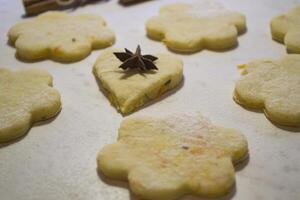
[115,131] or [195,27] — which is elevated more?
[195,27]

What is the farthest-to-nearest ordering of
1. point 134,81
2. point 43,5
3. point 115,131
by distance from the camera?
1. point 43,5
2. point 134,81
3. point 115,131

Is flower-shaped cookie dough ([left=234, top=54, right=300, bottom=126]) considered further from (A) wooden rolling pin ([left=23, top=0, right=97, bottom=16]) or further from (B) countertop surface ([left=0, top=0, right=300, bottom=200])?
(A) wooden rolling pin ([left=23, top=0, right=97, bottom=16])

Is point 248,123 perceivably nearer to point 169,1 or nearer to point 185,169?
point 185,169

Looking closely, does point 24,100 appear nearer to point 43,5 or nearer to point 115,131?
point 115,131

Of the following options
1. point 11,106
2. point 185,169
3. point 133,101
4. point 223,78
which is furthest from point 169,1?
point 185,169

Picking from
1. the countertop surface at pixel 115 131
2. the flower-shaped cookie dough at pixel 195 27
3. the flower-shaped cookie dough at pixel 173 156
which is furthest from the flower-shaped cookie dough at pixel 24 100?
the flower-shaped cookie dough at pixel 195 27

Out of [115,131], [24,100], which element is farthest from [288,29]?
[24,100]

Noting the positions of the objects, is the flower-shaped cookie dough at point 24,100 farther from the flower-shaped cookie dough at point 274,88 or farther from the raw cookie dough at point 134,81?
the flower-shaped cookie dough at point 274,88
